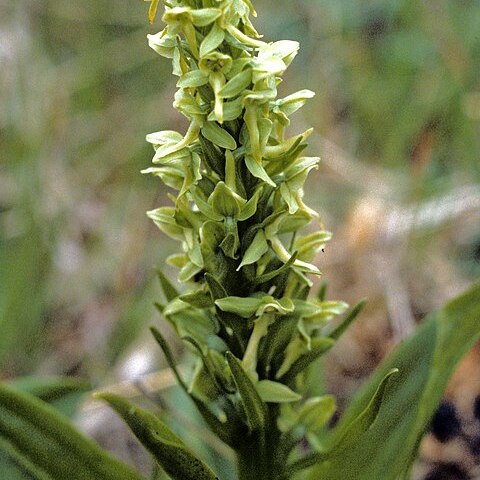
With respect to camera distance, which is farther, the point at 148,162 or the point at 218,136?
the point at 148,162

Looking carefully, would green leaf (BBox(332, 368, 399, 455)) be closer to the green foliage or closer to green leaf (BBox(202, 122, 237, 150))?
the green foliage

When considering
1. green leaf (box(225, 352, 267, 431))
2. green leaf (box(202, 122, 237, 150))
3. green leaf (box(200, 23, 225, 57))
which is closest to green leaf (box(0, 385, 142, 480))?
green leaf (box(225, 352, 267, 431))

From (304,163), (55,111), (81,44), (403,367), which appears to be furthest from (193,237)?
(81,44)

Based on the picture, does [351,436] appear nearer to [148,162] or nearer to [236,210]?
[236,210]

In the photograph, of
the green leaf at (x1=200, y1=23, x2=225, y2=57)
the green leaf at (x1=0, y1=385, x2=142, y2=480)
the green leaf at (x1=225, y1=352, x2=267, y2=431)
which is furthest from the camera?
the green leaf at (x1=0, y1=385, x2=142, y2=480)

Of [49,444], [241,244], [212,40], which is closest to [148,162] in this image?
[49,444]
